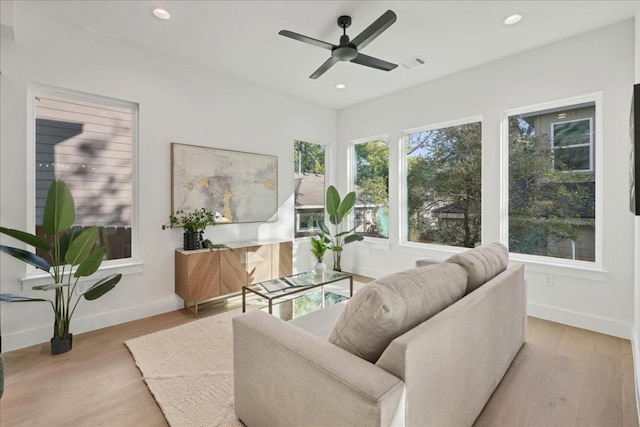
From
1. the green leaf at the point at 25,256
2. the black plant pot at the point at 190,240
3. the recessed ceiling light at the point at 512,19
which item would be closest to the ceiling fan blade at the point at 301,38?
the recessed ceiling light at the point at 512,19

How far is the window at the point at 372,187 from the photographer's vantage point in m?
4.97

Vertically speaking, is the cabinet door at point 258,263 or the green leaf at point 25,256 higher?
the green leaf at point 25,256

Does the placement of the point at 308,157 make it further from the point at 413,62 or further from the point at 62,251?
the point at 62,251

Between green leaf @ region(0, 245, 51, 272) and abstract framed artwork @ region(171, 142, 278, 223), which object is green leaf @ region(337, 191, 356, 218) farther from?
green leaf @ region(0, 245, 51, 272)

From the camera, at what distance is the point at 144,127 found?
11.0 feet

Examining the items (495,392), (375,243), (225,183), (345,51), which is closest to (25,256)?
(225,183)

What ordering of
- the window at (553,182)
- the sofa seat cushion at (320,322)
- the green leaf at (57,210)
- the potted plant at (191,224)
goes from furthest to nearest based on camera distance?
the potted plant at (191,224)
the window at (553,182)
the green leaf at (57,210)
the sofa seat cushion at (320,322)

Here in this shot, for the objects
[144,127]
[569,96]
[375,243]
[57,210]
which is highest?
[569,96]

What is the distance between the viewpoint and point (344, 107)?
5.41 metres

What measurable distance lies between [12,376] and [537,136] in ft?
17.4

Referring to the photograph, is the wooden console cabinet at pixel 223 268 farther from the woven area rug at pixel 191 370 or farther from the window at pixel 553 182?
the window at pixel 553 182


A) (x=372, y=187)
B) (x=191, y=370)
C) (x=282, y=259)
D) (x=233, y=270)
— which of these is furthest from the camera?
(x=372, y=187)

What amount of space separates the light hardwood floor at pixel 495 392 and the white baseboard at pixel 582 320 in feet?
0.35

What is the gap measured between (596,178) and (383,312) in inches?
126
